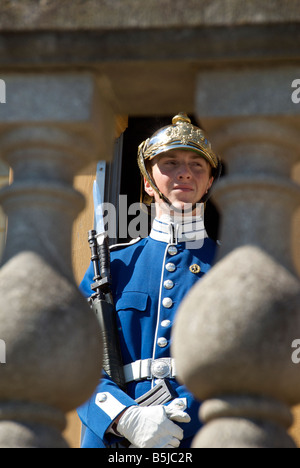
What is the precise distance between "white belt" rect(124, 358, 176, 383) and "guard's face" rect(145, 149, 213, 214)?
0.75 m

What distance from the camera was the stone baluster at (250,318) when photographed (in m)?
1.67

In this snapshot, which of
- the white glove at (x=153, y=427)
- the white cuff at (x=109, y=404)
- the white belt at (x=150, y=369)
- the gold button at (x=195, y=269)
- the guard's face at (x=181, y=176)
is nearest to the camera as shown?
the white glove at (x=153, y=427)

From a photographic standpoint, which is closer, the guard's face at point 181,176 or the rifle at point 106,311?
the rifle at point 106,311

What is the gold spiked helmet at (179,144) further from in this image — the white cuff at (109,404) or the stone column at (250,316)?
the stone column at (250,316)

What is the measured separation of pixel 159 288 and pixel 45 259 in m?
1.54

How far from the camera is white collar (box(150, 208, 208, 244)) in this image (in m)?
3.62

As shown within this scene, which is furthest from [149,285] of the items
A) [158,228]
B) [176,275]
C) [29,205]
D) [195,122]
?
[195,122]

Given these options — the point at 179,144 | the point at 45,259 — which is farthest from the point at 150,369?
the point at 45,259

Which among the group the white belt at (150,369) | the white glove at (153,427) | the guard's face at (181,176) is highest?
the guard's face at (181,176)

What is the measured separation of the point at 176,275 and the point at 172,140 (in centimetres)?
63

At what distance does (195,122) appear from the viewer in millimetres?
5328

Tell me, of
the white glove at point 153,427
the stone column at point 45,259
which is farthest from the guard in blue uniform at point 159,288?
the stone column at point 45,259

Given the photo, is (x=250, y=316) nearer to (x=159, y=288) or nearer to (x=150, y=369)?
(x=150, y=369)

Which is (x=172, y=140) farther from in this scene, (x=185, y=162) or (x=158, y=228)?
(x=158, y=228)
